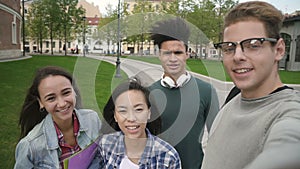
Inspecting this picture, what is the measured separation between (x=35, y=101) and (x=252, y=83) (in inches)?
Result: 52.3

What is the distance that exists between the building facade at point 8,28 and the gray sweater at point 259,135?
19038 mm

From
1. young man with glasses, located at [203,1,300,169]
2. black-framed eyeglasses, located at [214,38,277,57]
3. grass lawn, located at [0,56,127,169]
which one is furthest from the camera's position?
grass lawn, located at [0,56,127,169]

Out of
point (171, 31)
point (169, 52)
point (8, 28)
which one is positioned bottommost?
point (169, 52)

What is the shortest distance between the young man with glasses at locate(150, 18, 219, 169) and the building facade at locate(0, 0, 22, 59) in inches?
718

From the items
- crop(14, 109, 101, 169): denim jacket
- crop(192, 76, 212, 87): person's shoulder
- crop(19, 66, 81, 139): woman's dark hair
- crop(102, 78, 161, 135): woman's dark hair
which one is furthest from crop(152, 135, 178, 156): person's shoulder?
crop(192, 76, 212, 87): person's shoulder

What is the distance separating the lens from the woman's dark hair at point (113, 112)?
5.18ft

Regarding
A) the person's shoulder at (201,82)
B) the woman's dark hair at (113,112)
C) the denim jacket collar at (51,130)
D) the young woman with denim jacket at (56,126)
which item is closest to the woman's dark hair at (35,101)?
the young woman with denim jacket at (56,126)

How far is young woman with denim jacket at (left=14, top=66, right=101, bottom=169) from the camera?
1.59 metres

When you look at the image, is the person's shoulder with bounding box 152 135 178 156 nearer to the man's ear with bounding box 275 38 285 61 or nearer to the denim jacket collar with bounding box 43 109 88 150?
the denim jacket collar with bounding box 43 109 88 150

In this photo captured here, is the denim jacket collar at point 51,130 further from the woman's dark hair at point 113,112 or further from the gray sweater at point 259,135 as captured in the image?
the gray sweater at point 259,135

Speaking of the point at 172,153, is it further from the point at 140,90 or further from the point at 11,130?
the point at 11,130

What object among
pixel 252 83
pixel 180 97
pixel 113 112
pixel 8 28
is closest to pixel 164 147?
pixel 113 112

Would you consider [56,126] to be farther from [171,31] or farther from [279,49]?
[279,49]

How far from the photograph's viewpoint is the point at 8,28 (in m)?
21.8
